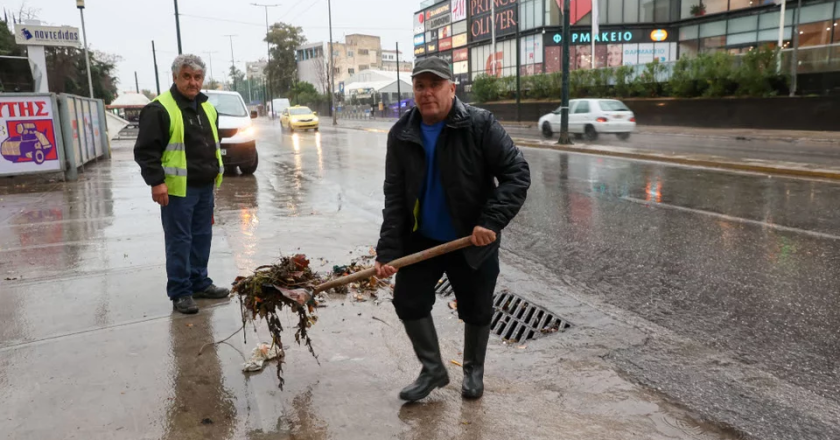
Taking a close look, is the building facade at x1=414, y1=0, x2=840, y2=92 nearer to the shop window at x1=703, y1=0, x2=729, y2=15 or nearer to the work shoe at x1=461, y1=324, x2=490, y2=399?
the shop window at x1=703, y1=0, x2=729, y2=15

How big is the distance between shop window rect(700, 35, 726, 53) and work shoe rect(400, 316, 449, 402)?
42.7 metres

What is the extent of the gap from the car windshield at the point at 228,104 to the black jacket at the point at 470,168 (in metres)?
11.4

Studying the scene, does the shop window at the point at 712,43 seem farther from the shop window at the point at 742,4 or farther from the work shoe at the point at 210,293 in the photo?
the work shoe at the point at 210,293

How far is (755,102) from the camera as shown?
24.8 meters

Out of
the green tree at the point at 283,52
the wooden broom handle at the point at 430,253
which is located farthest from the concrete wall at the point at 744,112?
the green tree at the point at 283,52

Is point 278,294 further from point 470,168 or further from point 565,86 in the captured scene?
point 565,86

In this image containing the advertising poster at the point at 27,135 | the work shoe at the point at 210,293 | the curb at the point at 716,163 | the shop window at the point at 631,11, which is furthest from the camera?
the shop window at the point at 631,11

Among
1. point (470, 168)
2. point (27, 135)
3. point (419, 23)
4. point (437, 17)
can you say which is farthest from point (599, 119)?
point (419, 23)

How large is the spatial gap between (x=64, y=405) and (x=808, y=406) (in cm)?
386

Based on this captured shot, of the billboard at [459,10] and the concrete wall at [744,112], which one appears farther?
the billboard at [459,10]

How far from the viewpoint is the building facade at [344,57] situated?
106 m

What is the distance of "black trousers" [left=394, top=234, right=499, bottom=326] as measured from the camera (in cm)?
327

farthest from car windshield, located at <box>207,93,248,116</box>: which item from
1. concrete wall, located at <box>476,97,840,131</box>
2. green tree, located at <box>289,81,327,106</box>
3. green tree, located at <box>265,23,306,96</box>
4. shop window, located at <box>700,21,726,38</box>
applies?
green tree, located at <box>265,23,306,96</box>

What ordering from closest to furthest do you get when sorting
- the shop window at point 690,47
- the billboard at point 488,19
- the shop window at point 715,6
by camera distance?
the shop window at point 715,6, the shop window at point 690,47, the billboard at point 488,19
